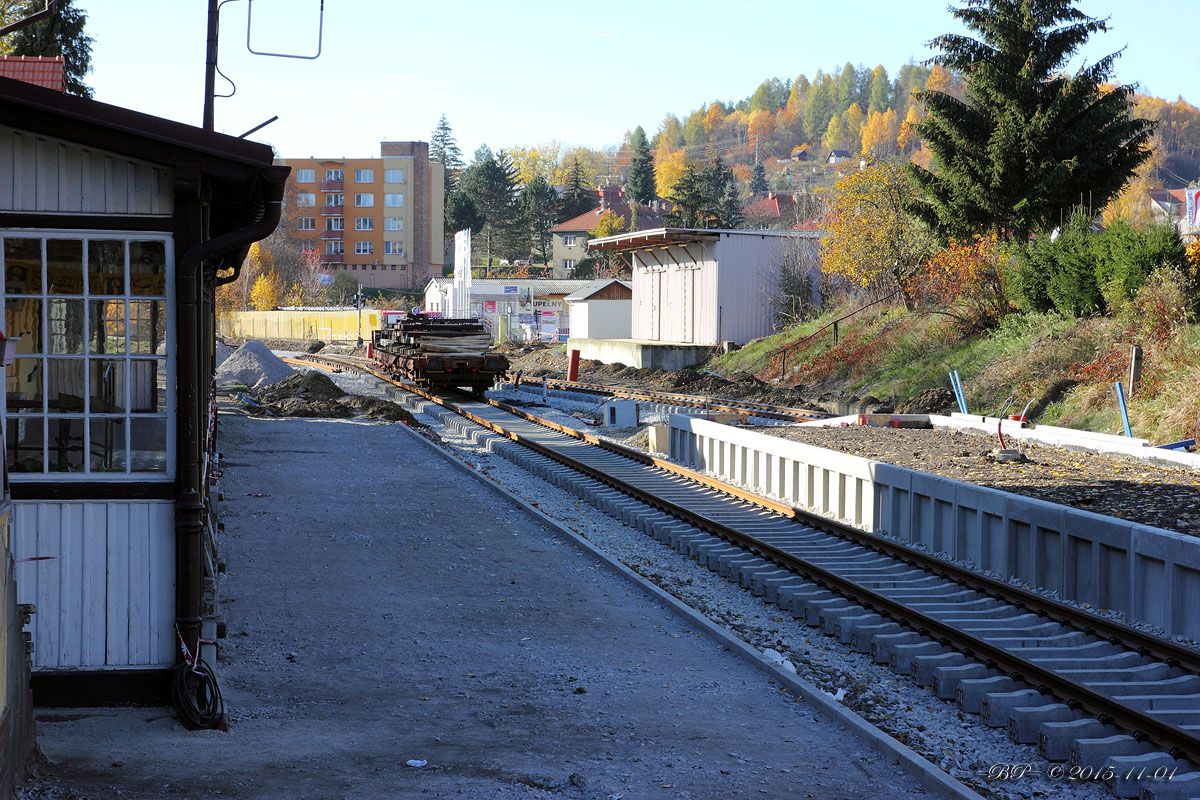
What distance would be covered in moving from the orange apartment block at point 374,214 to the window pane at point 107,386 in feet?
378

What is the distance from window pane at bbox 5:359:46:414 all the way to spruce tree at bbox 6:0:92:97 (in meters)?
31.1

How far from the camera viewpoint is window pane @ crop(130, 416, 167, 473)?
7.23 meters

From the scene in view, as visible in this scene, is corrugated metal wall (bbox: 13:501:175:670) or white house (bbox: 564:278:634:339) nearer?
corrugated metal wall (bbox: 13:501:175:670)

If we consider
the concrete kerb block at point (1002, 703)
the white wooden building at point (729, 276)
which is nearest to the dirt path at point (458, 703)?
the concrete kerb block at point (1002, 703)

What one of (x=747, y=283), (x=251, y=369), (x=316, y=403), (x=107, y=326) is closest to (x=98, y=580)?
(x=107, y=326)

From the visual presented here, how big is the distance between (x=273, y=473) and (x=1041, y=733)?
13.4 metres

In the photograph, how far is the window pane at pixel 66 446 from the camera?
23.6 feet

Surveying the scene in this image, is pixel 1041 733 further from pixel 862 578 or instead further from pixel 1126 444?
pixel 1126 444

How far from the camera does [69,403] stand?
23.5 ft

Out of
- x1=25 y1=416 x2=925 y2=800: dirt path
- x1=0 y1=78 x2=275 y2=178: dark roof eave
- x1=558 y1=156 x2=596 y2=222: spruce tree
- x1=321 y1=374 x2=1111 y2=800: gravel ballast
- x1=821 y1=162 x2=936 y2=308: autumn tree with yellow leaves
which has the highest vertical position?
x1=558 y1=156 x2=596 y2=222: spruce tree

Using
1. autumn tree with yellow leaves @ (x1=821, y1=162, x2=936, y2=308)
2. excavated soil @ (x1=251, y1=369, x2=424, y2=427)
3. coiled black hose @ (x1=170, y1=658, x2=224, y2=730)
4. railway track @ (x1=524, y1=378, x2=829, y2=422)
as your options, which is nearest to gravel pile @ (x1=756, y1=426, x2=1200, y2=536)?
railway track @ (x1=524, y1=378, x2=829, y2=422)

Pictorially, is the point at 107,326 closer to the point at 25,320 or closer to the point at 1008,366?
the point at 25,320

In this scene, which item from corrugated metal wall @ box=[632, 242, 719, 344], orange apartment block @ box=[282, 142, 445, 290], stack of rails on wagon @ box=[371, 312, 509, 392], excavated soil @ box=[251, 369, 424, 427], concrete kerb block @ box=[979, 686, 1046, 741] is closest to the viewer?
concrete kerb block @ box=[979, 686, 1046, 741]

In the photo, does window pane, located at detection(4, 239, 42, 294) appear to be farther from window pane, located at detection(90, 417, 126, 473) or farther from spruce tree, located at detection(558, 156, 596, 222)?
spruce tree, located at detection(558, 156, 596, 222)
